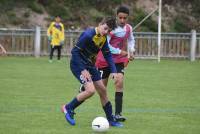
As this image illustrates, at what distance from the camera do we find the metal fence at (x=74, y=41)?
31.5m

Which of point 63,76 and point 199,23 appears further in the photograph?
point 199,23

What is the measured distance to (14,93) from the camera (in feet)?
48.7

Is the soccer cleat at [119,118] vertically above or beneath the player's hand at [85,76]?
beneath

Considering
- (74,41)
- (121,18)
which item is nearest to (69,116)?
(121,18)

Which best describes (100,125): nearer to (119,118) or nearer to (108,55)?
(119,118)

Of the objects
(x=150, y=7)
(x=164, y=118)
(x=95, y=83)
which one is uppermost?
(x=150, y=7)

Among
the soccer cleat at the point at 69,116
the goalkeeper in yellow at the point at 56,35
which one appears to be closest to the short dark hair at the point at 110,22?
the soccer cleat at the point at 69,116

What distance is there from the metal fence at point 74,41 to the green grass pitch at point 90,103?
926 cm

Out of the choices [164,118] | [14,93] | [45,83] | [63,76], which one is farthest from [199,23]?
[164,118]

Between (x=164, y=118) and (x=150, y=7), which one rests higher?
(x=150, y=7)

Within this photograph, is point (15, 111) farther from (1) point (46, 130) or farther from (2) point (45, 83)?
(2) point (45, 83)

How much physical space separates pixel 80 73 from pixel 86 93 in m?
0.34

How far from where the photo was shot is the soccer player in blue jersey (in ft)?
33.1

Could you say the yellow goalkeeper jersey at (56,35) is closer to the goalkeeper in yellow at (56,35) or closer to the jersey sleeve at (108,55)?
the goalkeeper in yellow at (56,35)
